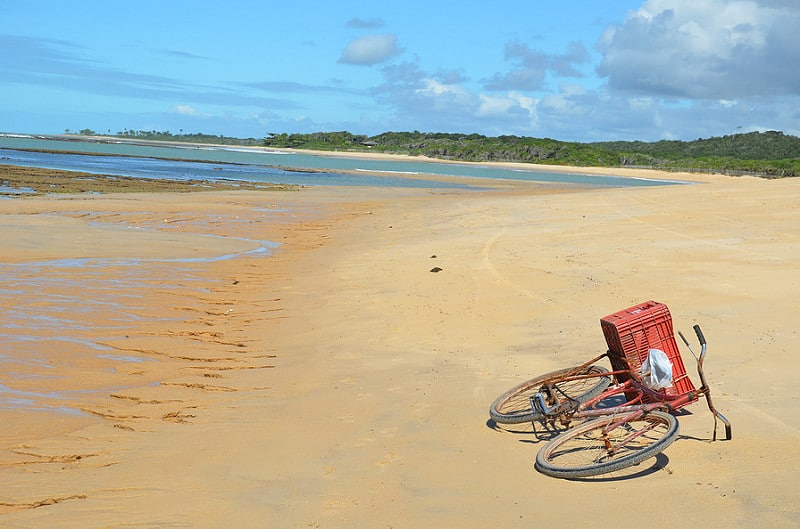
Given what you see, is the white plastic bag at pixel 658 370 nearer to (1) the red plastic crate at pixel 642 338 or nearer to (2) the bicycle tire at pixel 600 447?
(1) the red plastic crate at pixel 642 338

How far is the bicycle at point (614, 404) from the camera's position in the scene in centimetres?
589

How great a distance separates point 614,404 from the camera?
7367mm

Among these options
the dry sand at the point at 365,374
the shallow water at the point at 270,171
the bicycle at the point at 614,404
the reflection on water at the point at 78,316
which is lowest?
the shallow water at the point at 270,171

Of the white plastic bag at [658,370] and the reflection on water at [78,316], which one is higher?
the white plastic bag at [658,370]

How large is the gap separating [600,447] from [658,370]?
884 mm

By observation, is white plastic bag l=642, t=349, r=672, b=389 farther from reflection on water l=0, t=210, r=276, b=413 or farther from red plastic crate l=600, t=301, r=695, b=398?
reflection on water l=0, t=210, r=276, b=413

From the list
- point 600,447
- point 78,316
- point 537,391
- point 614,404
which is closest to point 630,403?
point 600,447

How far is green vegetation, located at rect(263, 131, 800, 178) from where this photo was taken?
10878 cm

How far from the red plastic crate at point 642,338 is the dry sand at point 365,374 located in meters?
0.33

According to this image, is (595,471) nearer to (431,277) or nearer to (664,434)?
(664,434)

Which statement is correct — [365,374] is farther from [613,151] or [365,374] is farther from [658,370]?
[613,151]

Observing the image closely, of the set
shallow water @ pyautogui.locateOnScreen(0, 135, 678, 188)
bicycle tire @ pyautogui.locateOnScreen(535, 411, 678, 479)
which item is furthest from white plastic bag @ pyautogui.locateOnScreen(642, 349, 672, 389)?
shallow water @ pyautogui.locateOnScreen(0, 135, 678, 188)

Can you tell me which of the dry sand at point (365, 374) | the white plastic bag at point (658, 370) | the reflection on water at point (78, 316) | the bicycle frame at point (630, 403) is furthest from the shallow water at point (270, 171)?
the white plastic bag at point (658, 370)

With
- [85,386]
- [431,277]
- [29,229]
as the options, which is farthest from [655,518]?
[29,229]
